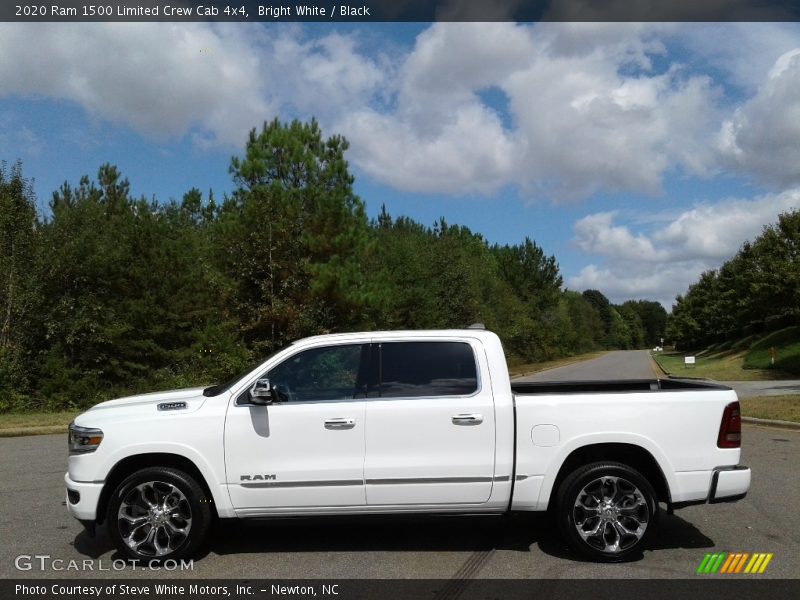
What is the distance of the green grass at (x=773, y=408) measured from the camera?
1465cm

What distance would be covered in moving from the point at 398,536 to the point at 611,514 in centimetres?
188

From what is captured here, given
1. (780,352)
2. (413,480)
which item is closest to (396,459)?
(413,480)

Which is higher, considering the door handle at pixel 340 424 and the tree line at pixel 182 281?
the tree line at pixel 182 281

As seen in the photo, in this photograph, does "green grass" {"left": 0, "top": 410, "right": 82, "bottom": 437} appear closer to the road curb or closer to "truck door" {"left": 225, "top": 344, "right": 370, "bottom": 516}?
"truck door" {"left": 225, "top": 344, "right": 370, "bottom": 516}

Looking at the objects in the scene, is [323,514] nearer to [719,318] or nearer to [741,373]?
[741,373]

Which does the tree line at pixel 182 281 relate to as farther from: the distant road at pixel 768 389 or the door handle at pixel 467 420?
the door handle at pixel 467 420

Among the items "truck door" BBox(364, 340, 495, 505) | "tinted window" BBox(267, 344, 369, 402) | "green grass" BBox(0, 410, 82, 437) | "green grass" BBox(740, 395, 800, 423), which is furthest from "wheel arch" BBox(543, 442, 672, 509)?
"green grass" BBox(0, 410, 82, 437)

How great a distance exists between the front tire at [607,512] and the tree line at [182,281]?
18854 mm

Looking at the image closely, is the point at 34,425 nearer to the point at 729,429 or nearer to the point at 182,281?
the point at 182,281

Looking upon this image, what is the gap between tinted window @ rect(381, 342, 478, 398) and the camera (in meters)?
5.68

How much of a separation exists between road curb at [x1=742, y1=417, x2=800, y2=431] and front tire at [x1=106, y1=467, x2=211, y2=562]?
482 inches

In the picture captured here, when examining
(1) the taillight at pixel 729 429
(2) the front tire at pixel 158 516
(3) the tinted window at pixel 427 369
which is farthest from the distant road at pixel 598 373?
(2) the front tire at pixel 158 516

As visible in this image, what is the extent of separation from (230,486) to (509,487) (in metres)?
2.18

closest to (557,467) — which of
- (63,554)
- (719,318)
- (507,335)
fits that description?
(63,554)
